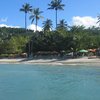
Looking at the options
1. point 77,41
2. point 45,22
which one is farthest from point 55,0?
point 77,41

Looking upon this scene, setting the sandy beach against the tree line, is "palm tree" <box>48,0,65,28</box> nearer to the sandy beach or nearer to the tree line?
the tree line

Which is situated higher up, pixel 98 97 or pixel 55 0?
pixel 55 0

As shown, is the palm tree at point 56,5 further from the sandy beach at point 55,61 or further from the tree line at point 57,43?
the sandy beach at point 55,61

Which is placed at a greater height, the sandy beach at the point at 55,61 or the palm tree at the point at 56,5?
the palm tree at the point at 56,5

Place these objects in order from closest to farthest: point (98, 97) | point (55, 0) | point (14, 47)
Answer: point (98, 97) → point (14, 47) → point (55, 0)

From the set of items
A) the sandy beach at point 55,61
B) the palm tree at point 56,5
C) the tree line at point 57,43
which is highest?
the palm tree at point 56,5

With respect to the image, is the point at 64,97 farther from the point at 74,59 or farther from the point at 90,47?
the point at 90,47

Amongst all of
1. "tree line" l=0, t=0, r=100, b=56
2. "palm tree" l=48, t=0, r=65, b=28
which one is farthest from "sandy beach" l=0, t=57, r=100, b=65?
"palm tree" l=48, t=0, r=65, b=28

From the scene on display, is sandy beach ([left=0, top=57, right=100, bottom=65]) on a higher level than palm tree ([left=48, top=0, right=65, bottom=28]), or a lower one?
lower

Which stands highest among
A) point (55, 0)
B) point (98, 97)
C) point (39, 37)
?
point (55, 0)

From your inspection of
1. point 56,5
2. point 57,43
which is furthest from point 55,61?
point 56,5

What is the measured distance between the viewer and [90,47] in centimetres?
11400

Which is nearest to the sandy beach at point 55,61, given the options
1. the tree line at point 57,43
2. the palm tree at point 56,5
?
the tree line at point 57,43

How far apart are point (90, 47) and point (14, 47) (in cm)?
2222
